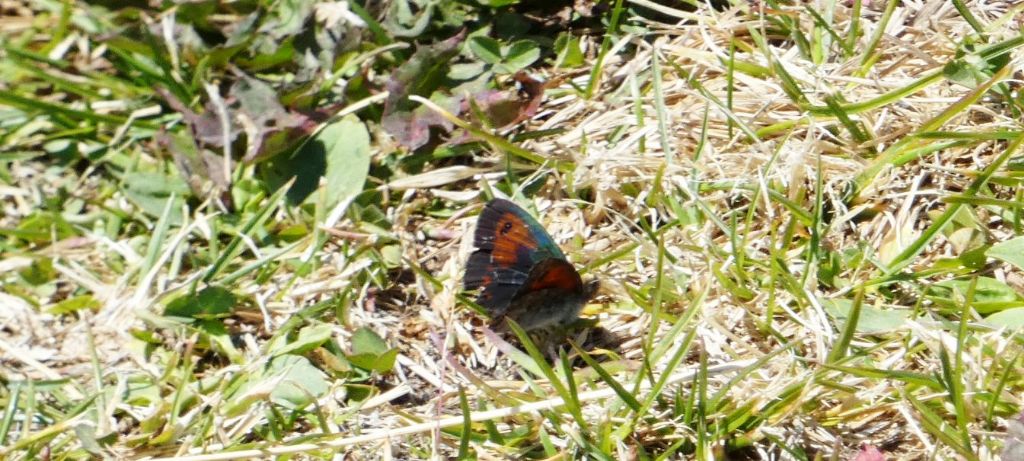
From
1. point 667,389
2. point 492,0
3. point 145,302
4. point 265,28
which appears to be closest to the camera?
point 667,389

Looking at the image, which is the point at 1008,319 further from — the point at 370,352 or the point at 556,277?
the point at 370,352

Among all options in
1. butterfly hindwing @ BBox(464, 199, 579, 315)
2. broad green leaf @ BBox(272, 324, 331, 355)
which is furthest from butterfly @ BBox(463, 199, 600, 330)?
broad green leaf @ BBox(272, 324, 331, 355)

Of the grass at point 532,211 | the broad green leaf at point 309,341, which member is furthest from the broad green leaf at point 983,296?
the broad green leaf at point 309,341

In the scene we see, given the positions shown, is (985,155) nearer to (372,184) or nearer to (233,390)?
(372,184)

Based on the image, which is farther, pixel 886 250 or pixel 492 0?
pixel 492 0

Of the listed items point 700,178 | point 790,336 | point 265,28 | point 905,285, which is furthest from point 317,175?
point 905,285

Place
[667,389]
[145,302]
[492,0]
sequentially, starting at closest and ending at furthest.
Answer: [667,389] → [145,302] → [492,0]

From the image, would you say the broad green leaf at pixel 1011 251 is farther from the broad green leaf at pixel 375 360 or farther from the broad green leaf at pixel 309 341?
the broad green leaf at pixel 309 341

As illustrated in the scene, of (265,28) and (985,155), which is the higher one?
(985,155)

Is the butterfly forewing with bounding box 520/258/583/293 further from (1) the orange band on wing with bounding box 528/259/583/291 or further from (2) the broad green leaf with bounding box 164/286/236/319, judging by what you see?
(2) the broad green leaf with bounding box 164/286/236/319
